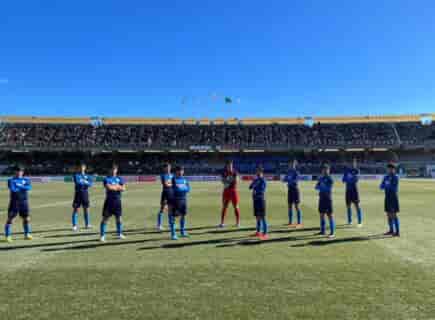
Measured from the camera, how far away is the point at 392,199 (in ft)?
33.7

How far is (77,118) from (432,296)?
74.8 m

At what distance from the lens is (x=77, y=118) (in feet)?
234

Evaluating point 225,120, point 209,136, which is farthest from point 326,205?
→ point 225,120

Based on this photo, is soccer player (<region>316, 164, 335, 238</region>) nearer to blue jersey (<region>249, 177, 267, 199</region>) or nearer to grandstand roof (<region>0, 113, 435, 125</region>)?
blue jersey (<region>249, 177, 267, 199</region>)

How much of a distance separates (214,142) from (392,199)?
5986 cm

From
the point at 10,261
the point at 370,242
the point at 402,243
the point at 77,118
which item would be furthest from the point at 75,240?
the point at 77,118

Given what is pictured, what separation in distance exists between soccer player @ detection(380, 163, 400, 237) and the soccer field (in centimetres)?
45

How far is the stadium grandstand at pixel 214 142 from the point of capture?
218 feet

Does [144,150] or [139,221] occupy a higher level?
[144,150]

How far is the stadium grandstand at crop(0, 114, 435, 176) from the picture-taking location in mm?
66562

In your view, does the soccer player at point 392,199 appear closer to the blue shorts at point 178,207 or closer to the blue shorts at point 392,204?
the blue shorts at point 392,204

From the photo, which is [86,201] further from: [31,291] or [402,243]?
[402,243]

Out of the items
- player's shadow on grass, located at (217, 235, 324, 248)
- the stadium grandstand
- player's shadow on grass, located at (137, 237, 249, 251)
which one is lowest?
player's shadow on grass, located at (217, 235, 324, 248)

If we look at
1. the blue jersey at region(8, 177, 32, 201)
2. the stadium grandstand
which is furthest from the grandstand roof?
the blue jersey at region(8, 177, 32, 201)
